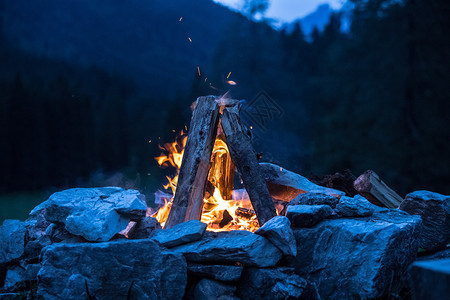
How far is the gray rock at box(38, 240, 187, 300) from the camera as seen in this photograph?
2.23 meters

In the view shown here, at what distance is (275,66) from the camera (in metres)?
11.9

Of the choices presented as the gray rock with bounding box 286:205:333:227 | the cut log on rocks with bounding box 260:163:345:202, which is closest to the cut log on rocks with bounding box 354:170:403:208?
the cut log on rocks with bounding box 260:163:345:202

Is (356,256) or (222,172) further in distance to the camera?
(222,172)

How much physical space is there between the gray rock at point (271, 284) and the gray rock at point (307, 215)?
41cm

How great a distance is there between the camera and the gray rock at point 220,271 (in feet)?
7.75

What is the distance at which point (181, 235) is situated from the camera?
8.35 ft

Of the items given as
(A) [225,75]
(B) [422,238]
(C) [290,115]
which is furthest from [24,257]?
(C) [290,115]

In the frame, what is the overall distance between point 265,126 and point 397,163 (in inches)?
147

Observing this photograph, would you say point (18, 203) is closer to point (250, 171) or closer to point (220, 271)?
point (250, 171)

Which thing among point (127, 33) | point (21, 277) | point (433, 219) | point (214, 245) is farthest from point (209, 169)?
point (127, 33)

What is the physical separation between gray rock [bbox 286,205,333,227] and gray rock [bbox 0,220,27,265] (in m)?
2.23

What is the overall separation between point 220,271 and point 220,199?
1.35m

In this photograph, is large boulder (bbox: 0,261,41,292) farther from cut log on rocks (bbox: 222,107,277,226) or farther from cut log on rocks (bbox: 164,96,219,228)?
cut log on rocks (bbox: 222,107,277,226)

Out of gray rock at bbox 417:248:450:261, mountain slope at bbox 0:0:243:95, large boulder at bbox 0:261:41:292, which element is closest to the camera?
large boulder at bbox 0:261:41:292
